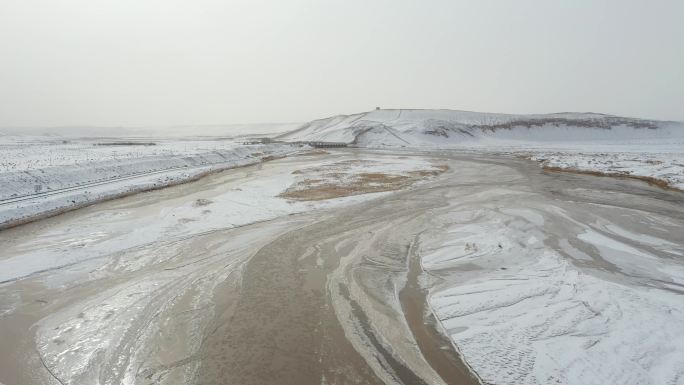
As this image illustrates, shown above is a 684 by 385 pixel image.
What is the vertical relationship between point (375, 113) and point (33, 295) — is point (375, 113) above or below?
above

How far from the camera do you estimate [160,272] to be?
10.3 m

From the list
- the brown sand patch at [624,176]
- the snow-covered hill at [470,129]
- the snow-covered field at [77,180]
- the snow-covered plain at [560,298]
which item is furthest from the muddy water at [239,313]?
the snow-covered hill at [470,129]

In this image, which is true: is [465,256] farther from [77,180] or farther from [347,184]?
[77,180]

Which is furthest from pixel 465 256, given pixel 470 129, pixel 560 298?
pixel 470 129

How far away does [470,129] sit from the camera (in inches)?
3565

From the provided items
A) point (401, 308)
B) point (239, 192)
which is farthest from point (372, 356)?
point (239, 192)

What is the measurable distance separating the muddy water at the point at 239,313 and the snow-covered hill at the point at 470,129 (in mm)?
63013

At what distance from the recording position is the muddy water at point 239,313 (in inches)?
244

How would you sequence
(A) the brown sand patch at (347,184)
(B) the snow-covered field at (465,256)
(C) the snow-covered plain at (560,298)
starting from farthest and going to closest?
(A) the brown sand patch at (347,184), (B) the snow-covered field at (465,256), (C) the snow-covered plain at (560,298)

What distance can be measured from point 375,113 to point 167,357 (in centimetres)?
10263

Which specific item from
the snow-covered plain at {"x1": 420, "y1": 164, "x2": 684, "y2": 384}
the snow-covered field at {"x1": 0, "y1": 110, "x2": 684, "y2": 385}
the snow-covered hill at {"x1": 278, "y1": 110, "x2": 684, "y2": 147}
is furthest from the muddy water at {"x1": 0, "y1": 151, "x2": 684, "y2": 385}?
the snow-covered hill at {"x1": 278, "y1": 110, "x2": 684, "y2": 147}

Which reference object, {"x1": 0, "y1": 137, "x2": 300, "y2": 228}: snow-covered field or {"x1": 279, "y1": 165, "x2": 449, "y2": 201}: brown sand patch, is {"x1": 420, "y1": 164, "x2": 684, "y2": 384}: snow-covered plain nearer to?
{"x1": 279, "y1": 165, "x2": 449, "y2": 201}: brown sand patch

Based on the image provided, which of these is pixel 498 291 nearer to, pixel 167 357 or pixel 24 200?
pixel 167 357

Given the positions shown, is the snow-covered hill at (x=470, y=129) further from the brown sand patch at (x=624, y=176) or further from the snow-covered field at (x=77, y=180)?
the snow-covered field at (x=77, y=180)
